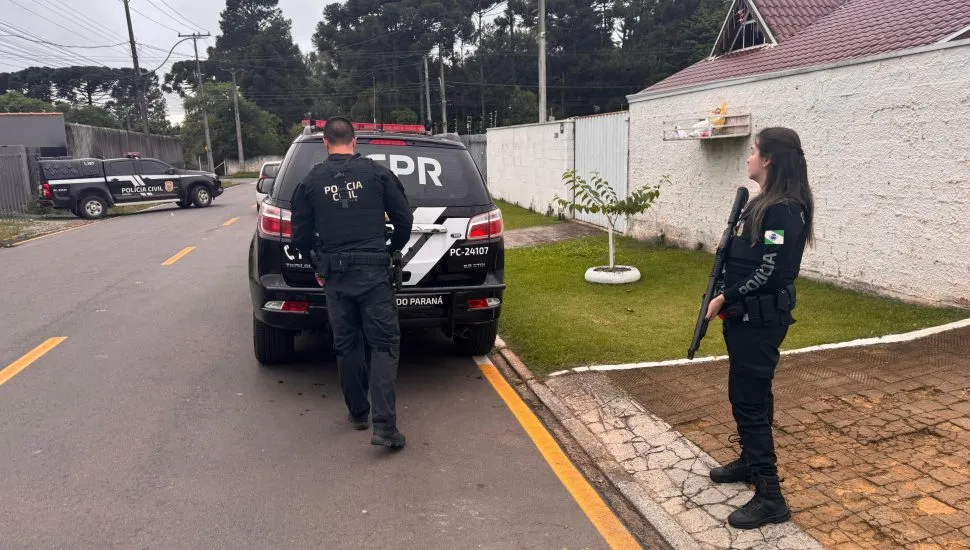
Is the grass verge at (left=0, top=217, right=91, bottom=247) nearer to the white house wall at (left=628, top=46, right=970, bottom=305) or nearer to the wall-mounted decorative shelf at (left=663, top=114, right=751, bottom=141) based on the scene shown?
the wall-mounted decorative shelf at (left=663, top=114, right=751, bottom=141)

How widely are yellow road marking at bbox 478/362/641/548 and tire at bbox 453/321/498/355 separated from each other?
0.50 meters

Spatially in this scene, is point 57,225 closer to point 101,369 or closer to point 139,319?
point 139,319

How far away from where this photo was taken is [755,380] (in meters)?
3.27

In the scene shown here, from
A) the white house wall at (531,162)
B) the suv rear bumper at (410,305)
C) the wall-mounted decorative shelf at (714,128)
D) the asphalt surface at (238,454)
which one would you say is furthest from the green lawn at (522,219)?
the suv rear bumper at (410,305)

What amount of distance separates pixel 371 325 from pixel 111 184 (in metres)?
20.1

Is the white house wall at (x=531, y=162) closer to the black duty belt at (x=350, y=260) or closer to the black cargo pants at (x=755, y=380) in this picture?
the black duty belt at (x=350, y=260)

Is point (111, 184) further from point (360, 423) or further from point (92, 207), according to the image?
point (360, 423)

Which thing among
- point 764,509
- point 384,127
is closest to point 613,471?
point 764,509

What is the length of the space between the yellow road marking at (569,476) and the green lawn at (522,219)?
9956 mm

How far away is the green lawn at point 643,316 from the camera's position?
19.5ft

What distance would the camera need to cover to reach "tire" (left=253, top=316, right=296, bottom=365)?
5535mm

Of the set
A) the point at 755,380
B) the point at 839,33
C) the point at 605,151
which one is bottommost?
the point at 755,380

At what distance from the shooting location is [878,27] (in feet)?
31.0

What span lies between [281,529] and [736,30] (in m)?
14.3
